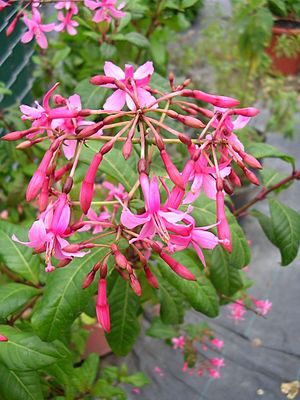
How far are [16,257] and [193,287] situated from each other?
1.33 ft

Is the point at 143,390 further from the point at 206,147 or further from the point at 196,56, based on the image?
the point at 196,56

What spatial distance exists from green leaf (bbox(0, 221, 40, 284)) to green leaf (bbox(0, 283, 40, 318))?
39mm

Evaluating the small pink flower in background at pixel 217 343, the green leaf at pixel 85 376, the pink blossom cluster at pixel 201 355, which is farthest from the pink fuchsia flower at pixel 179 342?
the green leaf at pixel 85 376

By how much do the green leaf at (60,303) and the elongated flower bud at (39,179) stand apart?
0.85 ft

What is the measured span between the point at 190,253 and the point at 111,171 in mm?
290

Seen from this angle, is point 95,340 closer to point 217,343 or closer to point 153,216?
point 217,343

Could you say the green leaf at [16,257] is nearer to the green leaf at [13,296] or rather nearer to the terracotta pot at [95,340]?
the green leaf at [13,296]

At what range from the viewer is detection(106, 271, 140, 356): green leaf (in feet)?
3.99

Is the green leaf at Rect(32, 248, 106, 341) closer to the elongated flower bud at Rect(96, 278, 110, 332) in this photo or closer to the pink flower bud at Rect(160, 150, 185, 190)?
the elongated flower bud at Rect(96, 278, 110, 332)

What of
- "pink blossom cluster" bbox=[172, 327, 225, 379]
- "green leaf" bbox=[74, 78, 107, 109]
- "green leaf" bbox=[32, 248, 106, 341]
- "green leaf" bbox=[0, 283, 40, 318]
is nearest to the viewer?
"green leaf" bbox=[32, 248, 106, 341]

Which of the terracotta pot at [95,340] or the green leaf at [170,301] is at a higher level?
the green leaf at [170,301]

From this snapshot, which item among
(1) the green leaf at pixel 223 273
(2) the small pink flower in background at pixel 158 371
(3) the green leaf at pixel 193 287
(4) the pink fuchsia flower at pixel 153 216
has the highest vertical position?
(4) the pink fuchsia flower at pixel 153 216

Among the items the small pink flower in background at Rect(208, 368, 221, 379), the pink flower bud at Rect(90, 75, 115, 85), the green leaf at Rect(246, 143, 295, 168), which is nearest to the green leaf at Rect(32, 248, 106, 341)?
the pink flower bud at Rect(90, 75, 115, 85)

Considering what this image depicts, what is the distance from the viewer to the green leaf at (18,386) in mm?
1023
